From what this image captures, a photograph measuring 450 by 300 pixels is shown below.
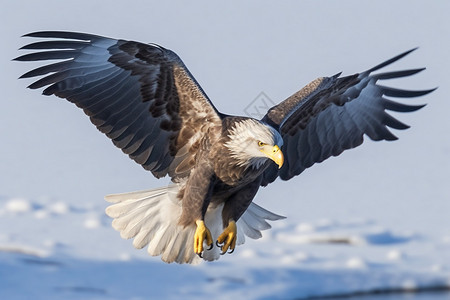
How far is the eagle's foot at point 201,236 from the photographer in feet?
25.0

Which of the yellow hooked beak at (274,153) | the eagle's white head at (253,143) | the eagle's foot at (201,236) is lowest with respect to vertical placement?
the eagle's foot at (201,236)

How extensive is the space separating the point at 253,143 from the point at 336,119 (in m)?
1.54

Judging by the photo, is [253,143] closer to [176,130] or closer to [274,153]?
[274,153]

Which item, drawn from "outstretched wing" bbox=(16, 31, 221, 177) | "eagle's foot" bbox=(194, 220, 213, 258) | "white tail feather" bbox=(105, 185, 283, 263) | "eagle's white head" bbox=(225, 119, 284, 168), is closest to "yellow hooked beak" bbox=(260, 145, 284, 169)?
"eagle's white head" bbox=(225, 119, 284, 168)

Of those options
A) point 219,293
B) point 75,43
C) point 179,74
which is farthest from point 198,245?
point 219,293

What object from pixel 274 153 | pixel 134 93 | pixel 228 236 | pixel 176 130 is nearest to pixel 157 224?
pixel 228 236

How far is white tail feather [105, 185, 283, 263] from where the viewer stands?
8070 millimetres

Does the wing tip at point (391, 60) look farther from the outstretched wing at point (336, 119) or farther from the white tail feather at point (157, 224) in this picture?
the white tail feather at point (157, 224)

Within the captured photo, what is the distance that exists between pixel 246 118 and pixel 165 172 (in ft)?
2.94

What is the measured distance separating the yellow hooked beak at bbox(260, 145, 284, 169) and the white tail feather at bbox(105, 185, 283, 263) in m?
1.07

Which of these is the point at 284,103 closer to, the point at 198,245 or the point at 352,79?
the point at 352,79

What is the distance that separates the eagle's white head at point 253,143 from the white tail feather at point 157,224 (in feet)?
2.80

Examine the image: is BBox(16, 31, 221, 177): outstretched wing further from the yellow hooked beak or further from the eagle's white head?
the yellow hooked beak

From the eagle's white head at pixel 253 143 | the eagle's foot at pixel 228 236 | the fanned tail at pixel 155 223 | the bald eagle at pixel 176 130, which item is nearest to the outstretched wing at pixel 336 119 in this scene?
the bald eagle at pixel 176 130
